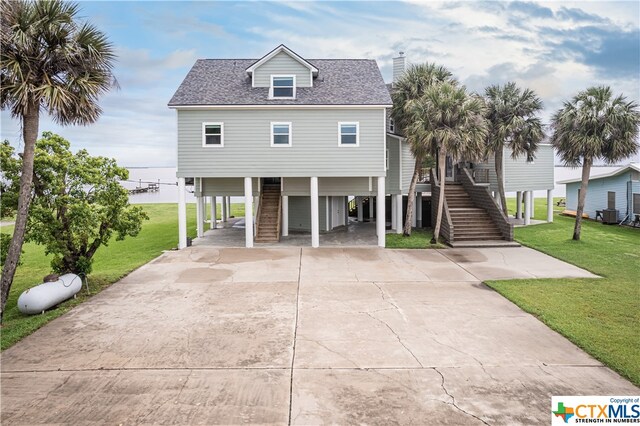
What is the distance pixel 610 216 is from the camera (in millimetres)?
26922

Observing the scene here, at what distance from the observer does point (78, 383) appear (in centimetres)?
675

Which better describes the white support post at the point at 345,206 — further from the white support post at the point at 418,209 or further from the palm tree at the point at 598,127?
the palm tree at the point at 598,127

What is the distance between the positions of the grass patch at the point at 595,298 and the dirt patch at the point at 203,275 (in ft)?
29.3

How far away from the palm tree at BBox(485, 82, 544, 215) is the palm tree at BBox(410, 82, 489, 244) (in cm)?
328

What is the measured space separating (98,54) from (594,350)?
13.5 m

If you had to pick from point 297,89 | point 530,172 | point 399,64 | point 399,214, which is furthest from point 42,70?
point 530,172

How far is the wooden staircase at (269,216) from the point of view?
2148 centimetres

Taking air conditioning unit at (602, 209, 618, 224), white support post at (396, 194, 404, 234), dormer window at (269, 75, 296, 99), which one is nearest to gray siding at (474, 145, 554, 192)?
air conditioning unit at (602, 209, 618, 224)

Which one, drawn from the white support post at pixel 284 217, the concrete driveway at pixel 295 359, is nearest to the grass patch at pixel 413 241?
Answer: the white support post at pixel 284 217

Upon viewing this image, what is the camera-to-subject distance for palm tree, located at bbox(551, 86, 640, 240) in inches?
751

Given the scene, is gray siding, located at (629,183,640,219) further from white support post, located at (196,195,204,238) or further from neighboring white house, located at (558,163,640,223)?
white support post, located at (196,195,204,238)

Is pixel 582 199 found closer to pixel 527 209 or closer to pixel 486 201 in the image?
pixel 486 201

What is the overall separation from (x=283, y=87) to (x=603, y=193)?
23545 millimetres

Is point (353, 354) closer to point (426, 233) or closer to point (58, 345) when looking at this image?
point (58, 345)
